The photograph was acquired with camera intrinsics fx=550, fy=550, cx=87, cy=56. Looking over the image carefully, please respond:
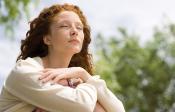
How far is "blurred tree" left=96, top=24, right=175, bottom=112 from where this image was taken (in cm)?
2820

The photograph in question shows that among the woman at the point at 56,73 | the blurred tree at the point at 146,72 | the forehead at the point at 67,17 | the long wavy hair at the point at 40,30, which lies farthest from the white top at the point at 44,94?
the blurred tree at the point at 146,72

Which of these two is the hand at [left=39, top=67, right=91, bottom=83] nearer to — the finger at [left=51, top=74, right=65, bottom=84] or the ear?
the finger at [left=51, top=74, right=65, bottom=84]

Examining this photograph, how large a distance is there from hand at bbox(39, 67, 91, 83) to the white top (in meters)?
0.03

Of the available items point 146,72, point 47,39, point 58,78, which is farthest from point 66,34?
point 146,72

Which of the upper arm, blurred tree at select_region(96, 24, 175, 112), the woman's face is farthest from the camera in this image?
blurred tree at select_region(96, 24, 175, 112)

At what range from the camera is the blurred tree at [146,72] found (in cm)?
2820

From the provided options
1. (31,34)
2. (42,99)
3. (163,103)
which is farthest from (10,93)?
(163,103)

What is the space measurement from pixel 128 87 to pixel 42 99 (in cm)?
2573

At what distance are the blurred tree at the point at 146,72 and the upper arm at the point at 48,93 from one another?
25.2 meters

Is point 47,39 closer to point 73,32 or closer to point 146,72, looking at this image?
point 73,32

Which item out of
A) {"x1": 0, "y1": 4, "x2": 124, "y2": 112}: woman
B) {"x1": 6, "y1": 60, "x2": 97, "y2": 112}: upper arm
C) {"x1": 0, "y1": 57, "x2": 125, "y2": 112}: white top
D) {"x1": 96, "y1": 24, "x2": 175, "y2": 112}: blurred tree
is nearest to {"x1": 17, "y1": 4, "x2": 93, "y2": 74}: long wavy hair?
{"x1": 0, "y1": 4, "x2": 124, "y2": 112}: woman

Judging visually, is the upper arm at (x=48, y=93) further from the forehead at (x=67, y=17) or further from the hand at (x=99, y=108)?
the forehead at (x=67, y=17)

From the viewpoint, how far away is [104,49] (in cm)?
2748

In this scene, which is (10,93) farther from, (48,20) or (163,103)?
(163,103)
